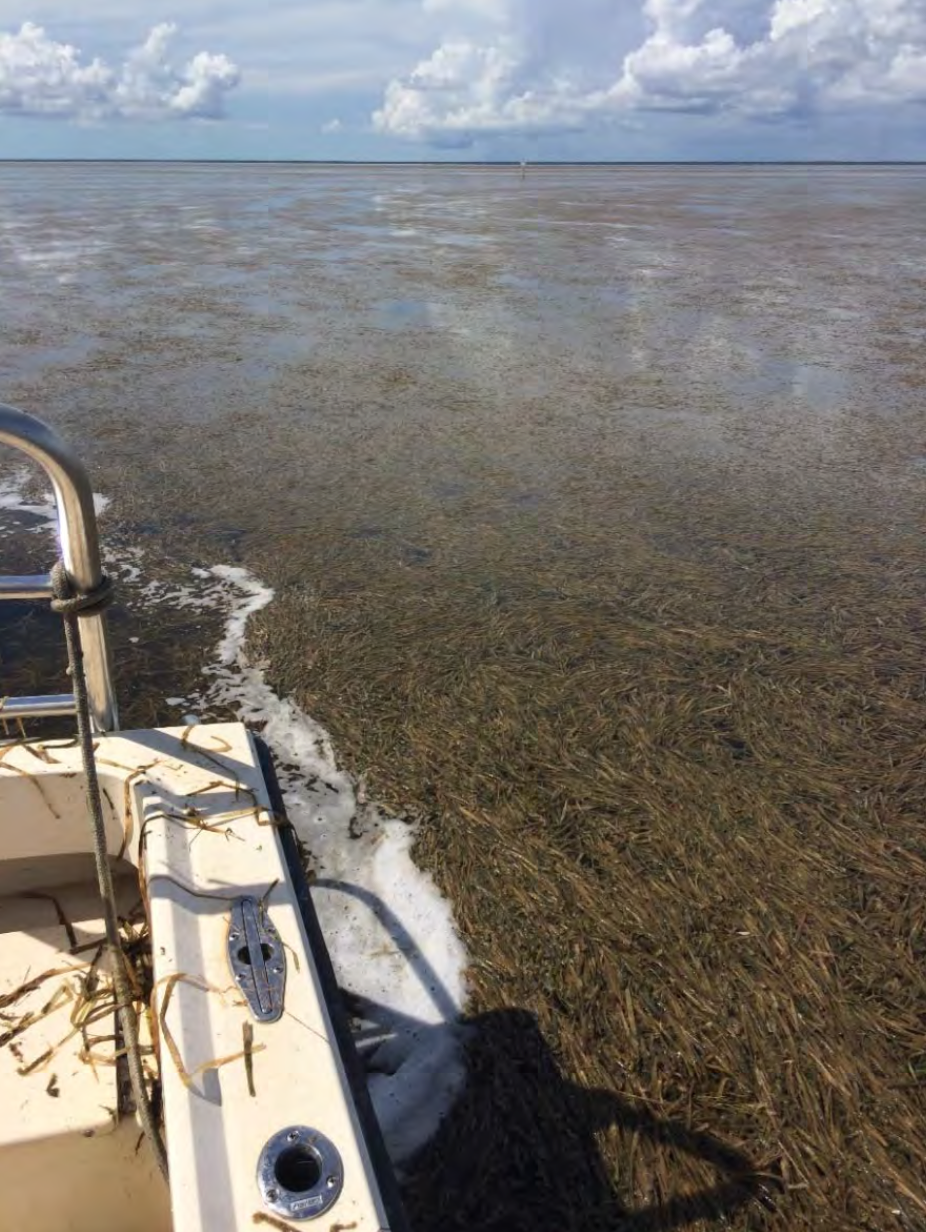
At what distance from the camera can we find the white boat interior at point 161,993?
1415mm

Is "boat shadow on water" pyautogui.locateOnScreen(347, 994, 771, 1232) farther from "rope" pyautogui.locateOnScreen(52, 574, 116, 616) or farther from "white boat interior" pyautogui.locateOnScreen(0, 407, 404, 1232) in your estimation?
"rope" pyautogui.locateOnScreen(52, 574, 116, 616)

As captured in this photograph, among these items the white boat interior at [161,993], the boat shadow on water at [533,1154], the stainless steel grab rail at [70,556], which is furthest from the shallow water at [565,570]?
the stainless steel grab rail at [70,556]

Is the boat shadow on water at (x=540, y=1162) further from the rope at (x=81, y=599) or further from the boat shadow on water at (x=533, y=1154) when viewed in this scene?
the rope at (x=81, y=599)

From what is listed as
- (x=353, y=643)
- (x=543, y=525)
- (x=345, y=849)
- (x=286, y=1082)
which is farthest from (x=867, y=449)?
(x=286, y=1082)

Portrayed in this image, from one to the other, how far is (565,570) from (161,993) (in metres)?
4.67

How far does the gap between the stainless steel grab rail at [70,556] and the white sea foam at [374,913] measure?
1.36m

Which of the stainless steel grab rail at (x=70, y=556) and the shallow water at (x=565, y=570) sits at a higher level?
the stainless steel grab rail at (x=70, y=556)

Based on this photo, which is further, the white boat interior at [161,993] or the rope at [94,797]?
the rope at [94,797]

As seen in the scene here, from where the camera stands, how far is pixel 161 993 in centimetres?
164

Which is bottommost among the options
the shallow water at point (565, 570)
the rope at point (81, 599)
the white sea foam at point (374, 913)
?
the white sea foam at point (374, 913)

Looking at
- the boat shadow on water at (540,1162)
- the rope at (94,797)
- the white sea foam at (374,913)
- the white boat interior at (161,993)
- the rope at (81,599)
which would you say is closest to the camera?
the white boat interior at (161,993)

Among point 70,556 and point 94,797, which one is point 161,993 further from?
point 70,556

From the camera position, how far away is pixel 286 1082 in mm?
1504

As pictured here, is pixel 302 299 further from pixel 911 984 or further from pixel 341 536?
pixel 911 984
